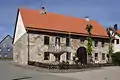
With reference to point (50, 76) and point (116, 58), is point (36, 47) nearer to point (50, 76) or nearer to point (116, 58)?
point (50, 76)

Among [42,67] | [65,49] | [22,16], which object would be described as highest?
[22,16]

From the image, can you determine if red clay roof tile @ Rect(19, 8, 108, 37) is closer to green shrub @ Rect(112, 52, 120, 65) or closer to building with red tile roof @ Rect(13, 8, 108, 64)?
building with red tile roof @ Rect(13, 8, 108, 64)

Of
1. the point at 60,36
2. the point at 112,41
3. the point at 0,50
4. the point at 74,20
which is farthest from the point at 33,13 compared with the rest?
the point at 0,50

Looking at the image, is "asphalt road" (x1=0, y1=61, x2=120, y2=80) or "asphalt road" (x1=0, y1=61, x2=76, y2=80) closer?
"asphalt road" (x1=0, y1=61, x2=76, y2=80)

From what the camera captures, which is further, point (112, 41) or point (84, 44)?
point (112, 41)

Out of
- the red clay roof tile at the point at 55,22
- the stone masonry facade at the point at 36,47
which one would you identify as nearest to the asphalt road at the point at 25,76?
the stone masonry facade at the point at 36,47

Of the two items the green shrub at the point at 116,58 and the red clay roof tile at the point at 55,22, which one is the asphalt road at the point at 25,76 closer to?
the red clay roof tile at the point at 55,22

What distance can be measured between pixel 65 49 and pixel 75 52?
2.40 m

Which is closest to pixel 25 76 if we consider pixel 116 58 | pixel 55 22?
pixel 55 22

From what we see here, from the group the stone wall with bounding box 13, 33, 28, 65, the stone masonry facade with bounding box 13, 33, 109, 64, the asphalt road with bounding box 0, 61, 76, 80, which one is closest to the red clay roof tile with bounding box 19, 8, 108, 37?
the stone masonry facade with bounding box 13, 33, 109, 64

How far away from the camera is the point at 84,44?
42.9 metres

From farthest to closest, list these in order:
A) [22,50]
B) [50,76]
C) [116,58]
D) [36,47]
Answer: [116,58], [22,50], [36,47], [50,76]

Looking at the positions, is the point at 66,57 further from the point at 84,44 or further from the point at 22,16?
the point at 22,16

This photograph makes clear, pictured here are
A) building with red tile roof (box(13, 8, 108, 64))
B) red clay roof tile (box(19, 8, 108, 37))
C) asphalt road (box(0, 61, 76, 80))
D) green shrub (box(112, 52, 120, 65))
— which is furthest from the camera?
green shrub (box(112, 52, 120, 65))
